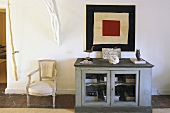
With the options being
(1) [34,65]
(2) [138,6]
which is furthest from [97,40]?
(1) [34,65]

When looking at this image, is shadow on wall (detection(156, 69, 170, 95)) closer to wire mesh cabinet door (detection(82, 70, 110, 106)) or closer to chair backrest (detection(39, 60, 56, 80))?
wire mesh cabinet door (detection(82, 70, 110, 106))

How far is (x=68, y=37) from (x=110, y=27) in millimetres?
922

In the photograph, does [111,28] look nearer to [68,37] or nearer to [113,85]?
[68,37]

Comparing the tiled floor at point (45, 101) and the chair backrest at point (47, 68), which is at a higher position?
the chair backrest at point (47, 68)

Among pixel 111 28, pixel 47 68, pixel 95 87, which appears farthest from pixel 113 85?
pixel 47 68

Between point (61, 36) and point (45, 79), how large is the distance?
3.19 ft

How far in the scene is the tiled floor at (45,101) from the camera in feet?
14.0

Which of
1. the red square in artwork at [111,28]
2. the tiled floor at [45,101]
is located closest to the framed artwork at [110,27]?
the red square in artwork at [111,28]

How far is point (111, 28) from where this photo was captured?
16.0ft

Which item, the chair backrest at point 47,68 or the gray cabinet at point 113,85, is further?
the chair backrest at point 47,68

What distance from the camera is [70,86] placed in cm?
504

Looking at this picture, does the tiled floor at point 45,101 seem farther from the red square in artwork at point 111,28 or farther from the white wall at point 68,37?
the red square in artwork at point 111,28

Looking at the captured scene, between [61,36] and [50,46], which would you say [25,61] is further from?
[61,36]

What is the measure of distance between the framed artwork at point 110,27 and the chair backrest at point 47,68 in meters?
0.82
